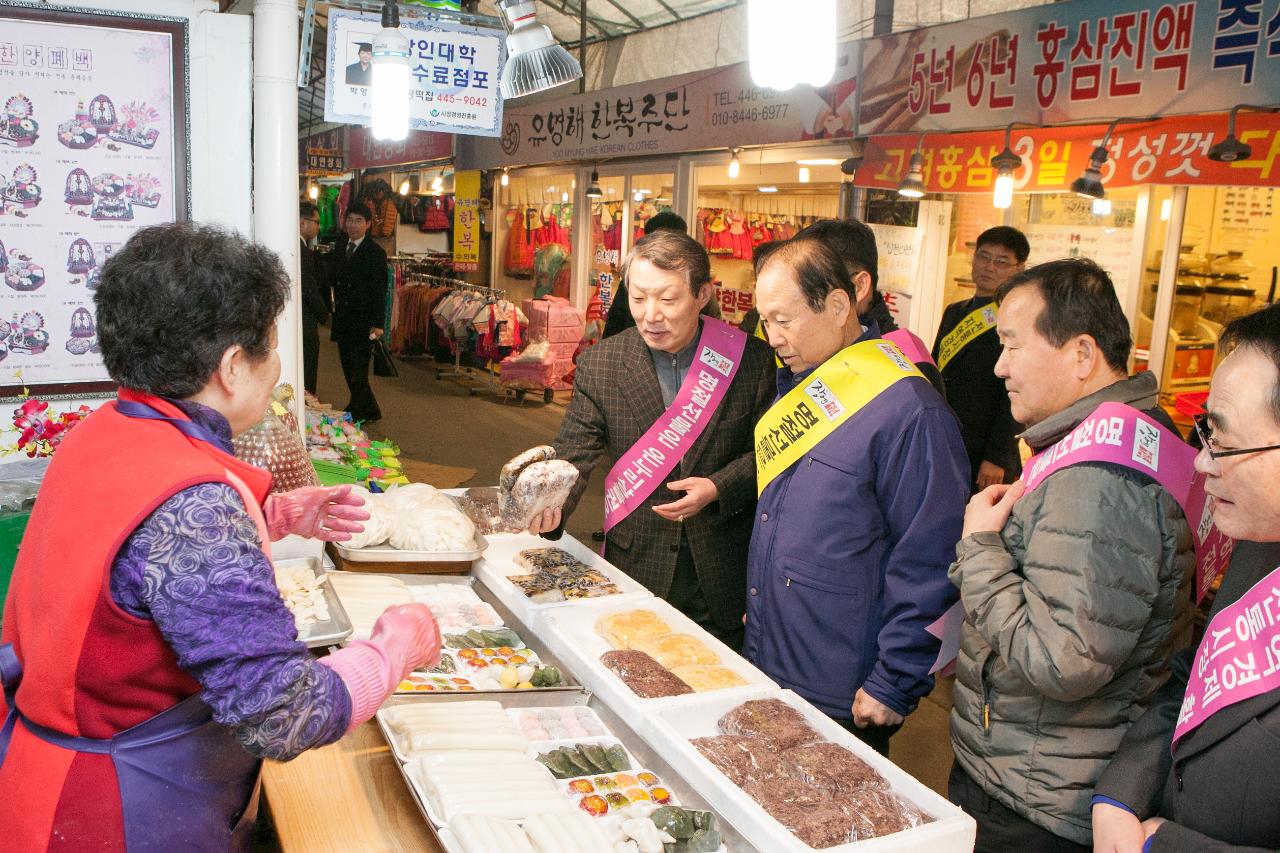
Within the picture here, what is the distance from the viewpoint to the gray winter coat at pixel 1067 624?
1.75 metres

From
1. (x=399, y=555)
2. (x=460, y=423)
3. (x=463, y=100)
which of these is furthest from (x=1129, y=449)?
(x=460, y=423)

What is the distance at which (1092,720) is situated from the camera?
1892 mm

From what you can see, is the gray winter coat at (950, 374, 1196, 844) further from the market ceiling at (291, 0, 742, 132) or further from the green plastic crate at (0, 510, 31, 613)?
the market ceiling at (291, 0, 742, 132)

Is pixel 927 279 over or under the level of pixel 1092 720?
over

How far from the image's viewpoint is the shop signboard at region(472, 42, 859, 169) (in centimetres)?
683

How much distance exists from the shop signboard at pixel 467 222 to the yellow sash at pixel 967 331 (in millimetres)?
9622

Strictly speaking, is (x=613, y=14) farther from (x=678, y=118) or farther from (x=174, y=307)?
(x=174, y=307)

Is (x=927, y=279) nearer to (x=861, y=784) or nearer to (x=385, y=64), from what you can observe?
(x=385, y=64)

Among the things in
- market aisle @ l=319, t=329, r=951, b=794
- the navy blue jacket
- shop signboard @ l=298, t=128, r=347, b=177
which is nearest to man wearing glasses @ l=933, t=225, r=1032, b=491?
market aisle @ l=319, t=329, r=951, b=794

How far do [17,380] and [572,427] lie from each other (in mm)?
1836

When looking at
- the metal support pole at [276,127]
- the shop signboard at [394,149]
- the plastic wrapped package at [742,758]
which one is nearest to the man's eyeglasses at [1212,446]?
the plastic wrapped package at [742,758]

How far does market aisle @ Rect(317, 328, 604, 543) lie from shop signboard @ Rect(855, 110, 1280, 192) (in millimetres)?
3277

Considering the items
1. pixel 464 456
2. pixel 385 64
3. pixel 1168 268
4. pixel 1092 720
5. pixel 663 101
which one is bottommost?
pixel 464 456

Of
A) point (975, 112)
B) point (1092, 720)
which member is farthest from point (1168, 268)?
point (1092, 720)
